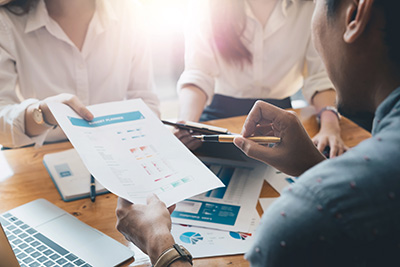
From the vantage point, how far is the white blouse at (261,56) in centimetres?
153

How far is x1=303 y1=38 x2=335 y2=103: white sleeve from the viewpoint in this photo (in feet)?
4.97

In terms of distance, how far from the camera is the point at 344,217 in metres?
0.42

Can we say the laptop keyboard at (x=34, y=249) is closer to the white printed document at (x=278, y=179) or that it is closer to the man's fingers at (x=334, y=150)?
the white printed document at (x=278, y=179)

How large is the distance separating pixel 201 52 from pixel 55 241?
0.98m

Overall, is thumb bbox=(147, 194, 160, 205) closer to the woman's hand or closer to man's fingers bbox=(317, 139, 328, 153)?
the woman's hand

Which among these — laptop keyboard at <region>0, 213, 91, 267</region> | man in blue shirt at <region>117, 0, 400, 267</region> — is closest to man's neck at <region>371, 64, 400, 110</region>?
man in blue shirt at <region>117, 0, 400, 267</region>

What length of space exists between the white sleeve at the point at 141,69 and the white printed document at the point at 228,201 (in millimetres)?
516

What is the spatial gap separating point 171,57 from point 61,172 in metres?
1.81

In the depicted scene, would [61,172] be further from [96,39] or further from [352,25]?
[352,25]

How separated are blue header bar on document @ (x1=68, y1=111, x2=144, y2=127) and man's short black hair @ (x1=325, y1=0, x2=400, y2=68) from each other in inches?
24.2

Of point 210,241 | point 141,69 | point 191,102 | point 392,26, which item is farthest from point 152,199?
point 141,69

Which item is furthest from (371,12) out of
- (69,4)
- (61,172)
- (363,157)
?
(69,4)

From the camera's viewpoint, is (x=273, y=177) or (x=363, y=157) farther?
(x=273, y=177)

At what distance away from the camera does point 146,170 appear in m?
0.81
